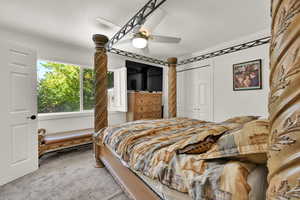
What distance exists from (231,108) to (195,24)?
206 centimetres

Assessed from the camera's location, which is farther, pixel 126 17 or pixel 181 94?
pixel 181 94

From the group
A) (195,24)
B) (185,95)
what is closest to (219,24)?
(195,24)

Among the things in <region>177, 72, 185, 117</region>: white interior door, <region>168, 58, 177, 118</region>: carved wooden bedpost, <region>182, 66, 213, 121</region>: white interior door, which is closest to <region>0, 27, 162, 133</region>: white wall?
<region>168, 58, 177, 118</region>: carved wooden bedpost

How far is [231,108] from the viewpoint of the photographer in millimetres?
3377

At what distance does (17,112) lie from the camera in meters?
2.10

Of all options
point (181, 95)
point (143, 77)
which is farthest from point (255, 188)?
point (143, 77)

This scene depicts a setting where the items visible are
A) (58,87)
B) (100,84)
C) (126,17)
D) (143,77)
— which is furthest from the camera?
(143,77)

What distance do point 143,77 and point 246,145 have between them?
4.25 m

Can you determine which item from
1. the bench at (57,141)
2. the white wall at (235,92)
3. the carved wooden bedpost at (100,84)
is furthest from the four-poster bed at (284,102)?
the bench at (57,141)

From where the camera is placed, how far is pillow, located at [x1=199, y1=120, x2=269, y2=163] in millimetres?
681

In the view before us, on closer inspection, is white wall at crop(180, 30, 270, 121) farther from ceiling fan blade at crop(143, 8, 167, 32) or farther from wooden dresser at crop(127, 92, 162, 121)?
ceiling fan blade at crop(143, 8, 167, 32)

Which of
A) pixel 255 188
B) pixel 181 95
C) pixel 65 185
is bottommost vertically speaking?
pixel 65 185

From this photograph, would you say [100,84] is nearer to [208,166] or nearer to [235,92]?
[208,166]

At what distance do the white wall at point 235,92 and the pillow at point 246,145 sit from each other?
8.63 ft
